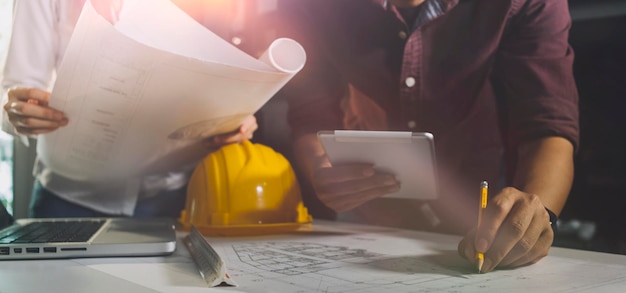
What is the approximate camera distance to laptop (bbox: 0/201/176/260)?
2.02 feet

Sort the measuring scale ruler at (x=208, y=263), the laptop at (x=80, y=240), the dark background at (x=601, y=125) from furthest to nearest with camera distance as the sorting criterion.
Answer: the dark background at (x=601, y=125) < the laptop at (x=80, y=240) < the measuring scale ruler at (x=208, y=263)

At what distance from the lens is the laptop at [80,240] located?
616mm

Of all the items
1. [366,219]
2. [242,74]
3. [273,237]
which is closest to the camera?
[242,74]

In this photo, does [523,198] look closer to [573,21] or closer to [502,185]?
[502,185]

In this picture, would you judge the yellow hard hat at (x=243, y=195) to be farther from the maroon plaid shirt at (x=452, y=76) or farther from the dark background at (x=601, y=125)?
the dark background at (x=601, y=125)

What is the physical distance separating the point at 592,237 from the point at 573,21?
0.29m

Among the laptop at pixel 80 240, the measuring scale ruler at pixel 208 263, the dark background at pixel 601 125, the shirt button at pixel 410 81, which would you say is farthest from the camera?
the shirt button at pixel 410 81

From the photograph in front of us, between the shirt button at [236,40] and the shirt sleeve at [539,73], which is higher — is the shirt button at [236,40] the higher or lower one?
the higher one

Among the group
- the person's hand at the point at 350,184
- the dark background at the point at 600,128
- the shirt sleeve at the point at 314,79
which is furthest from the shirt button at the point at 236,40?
the dark background at the point at 600,128

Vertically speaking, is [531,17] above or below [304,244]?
above

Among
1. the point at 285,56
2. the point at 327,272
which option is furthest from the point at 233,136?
the point at 327,272

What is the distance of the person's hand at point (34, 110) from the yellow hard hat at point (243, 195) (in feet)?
0.75

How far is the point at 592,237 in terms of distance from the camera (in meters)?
0.77

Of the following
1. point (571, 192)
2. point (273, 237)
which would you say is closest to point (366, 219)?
point (273, 237)
